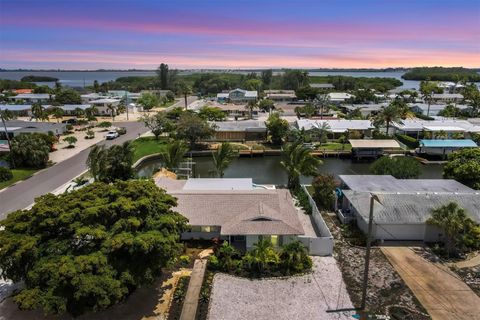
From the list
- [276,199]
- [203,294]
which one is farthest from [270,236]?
[203,294]

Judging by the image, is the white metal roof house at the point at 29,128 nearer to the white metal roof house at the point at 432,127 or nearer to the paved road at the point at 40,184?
the paved road at the point at 40,184

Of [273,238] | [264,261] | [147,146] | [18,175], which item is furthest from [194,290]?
[147,146]

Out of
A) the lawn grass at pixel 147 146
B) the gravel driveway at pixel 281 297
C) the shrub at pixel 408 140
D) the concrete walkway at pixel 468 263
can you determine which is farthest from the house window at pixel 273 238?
the shrub at pixel 408 140

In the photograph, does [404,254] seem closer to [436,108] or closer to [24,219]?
[24,219]

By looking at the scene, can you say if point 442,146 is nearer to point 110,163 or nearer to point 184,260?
point 184,260

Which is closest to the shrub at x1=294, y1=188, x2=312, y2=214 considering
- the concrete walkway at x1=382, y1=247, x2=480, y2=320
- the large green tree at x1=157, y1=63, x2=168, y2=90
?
the concrete walkway at x1=382, y1=247, x2=480, y2=320

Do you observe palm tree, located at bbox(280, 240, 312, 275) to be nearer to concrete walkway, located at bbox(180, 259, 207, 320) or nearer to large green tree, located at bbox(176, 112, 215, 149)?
concrete walkway, located at bbox(180, 259, 207, 320)
